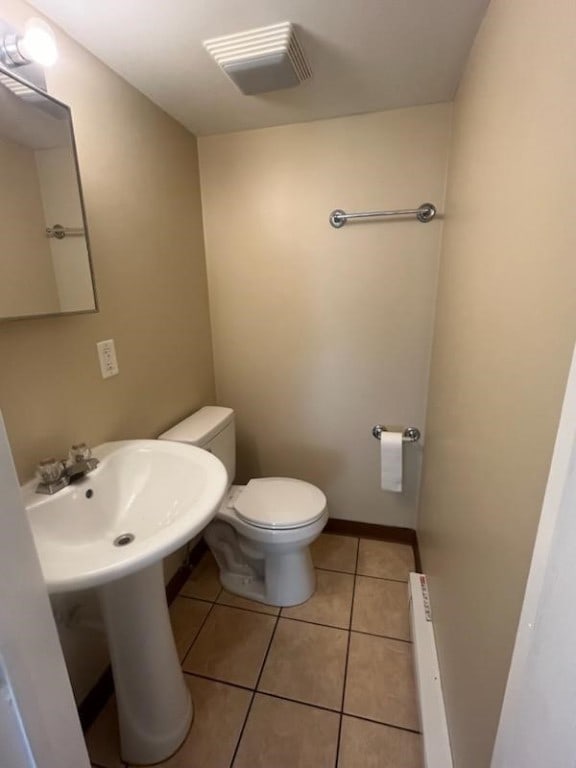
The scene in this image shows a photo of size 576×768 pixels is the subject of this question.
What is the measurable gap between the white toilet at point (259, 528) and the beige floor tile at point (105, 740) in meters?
0.60

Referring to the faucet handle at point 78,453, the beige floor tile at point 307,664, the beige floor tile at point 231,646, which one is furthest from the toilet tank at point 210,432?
the beige floor tile at point 307,664

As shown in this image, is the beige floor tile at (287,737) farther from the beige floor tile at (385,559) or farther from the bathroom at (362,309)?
the beige floor tile at (385,559)

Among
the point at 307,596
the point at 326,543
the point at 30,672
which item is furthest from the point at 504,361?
the point at 326,543

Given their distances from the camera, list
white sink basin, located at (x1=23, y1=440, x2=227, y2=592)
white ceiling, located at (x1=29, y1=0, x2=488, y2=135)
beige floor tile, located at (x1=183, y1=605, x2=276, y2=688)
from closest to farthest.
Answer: white sink basin, located at (x1=23, y1=440, x2=227, y2=592) < white ceiling, located at (x1=29, y1=0, x2=488, y2=135) < beige floor tile, located at (x1=183, y1=605, x2=276, y2=688)

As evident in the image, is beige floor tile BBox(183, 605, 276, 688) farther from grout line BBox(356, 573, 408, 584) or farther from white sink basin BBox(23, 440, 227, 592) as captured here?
white sink basin BBox(23, 440, 227, 592)

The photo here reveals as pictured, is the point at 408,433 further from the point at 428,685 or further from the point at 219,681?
the point at 219,681

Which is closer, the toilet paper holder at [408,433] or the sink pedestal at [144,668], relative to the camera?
the sink pedestal at [144,668]

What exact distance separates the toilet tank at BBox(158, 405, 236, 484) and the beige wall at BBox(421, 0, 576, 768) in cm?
95

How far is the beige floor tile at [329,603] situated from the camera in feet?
5.03

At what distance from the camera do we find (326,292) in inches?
67.6

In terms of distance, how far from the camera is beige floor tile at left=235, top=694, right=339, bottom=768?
3.49ft

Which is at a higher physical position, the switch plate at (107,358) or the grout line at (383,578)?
the switch plate at (107,358)

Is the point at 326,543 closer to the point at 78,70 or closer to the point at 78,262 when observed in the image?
the point at 78,262

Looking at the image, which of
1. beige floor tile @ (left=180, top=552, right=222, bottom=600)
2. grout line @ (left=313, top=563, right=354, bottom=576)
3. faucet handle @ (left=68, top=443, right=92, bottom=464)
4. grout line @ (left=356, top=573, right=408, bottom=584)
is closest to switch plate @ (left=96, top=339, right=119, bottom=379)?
faucet handle @ (left=68, top=443, right=92, bottom=464)
